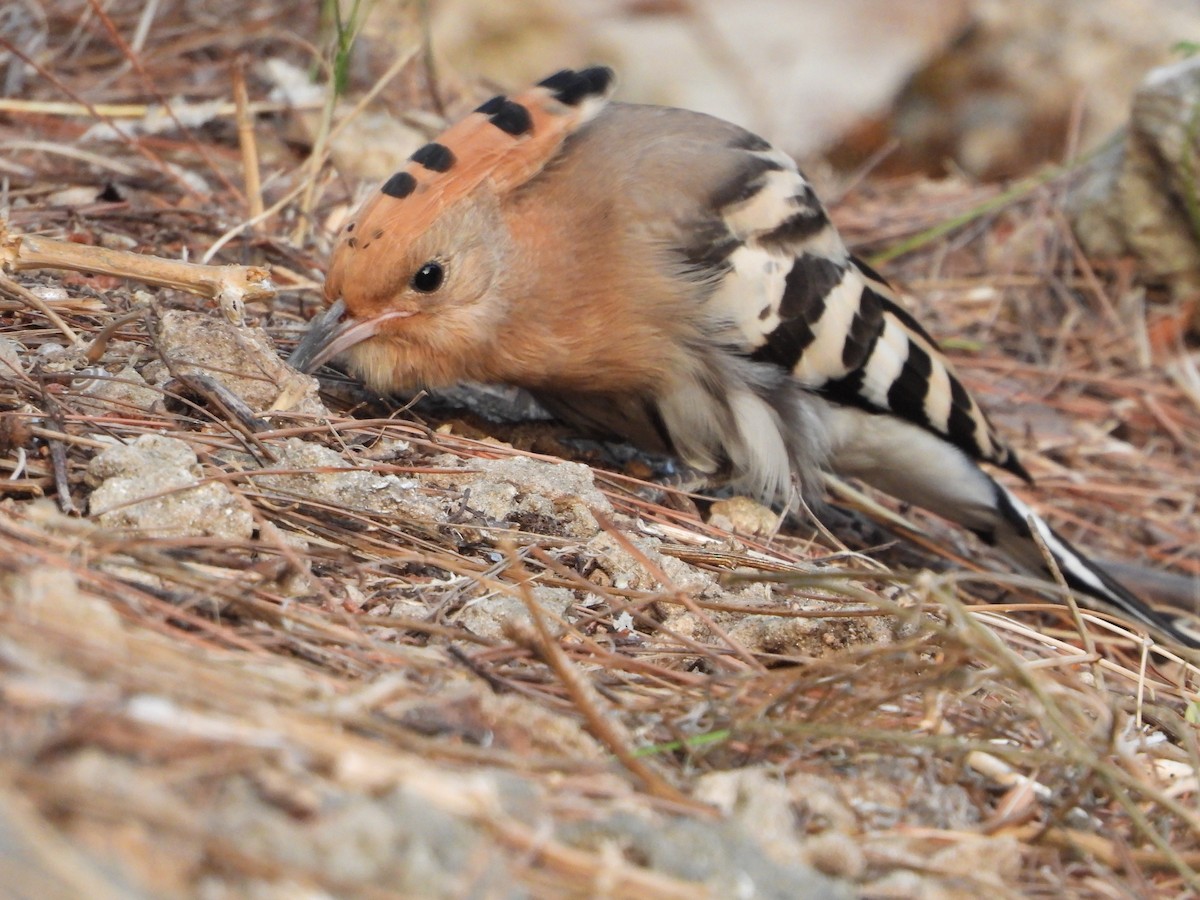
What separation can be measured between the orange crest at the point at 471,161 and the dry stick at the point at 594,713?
1.11 meters

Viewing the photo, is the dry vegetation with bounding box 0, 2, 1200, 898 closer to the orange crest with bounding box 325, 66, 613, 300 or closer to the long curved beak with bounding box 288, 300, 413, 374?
the long curved beak with bounding box 288, 300, 413, 374

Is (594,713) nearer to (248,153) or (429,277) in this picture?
(429,277)

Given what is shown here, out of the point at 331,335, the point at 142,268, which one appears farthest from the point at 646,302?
the point at 142,268

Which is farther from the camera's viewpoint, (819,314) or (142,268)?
(819,314)

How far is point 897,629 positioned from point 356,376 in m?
1.24

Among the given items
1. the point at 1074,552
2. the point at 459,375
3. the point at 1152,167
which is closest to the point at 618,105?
the point at 459,375

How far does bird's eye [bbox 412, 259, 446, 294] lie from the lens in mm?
2645

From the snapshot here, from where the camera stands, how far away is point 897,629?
214 centimetres

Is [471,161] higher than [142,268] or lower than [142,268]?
higher

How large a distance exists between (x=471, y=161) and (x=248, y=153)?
110 cm

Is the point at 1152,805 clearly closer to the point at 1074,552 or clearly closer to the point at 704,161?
the point at 1074,552

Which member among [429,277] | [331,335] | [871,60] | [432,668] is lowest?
[432,668]

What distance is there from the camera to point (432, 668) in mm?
1727

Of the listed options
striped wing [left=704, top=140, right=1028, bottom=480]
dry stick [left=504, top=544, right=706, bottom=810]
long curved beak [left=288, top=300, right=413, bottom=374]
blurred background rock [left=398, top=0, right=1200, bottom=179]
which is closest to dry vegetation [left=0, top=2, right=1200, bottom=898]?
dry stick [left=504, top=544, right=706, bottom=810]
